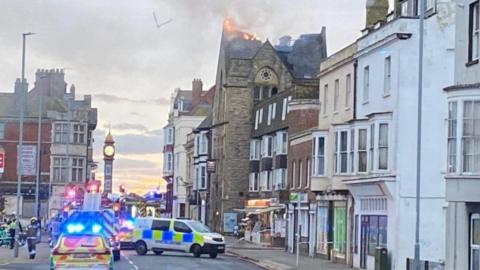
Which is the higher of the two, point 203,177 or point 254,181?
point 203,177

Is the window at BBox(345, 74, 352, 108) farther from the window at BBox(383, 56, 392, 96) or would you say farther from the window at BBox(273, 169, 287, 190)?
the window at BBox(273, 169, 287, 190)

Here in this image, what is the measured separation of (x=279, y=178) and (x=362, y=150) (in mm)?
26990

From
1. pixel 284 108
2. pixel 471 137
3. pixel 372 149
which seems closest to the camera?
pixel 471 137

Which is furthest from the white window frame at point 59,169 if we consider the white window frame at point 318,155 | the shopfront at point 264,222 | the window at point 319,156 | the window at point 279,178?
the window at point 319,156

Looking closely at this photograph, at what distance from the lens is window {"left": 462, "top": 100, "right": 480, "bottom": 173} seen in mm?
29188

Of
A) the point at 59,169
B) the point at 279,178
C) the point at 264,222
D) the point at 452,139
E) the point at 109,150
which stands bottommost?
the point at 264,222

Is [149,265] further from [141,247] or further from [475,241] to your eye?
[475,241]

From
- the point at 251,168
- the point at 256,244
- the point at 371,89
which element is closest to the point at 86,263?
the point at 371,89

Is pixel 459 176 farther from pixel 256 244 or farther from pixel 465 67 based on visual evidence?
pixel 256 244

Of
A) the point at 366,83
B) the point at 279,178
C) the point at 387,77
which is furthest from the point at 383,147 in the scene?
the point at 279,178

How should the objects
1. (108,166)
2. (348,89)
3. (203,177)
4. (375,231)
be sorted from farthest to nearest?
(203,177) < (108,166) < (348,89) < (375,231)

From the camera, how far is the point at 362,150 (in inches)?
1709

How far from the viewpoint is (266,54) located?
84938mm

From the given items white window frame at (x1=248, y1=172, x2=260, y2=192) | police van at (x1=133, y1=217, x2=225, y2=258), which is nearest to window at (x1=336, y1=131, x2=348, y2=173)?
police van at (x1=133, y1=217, x2=225, y2=258)
